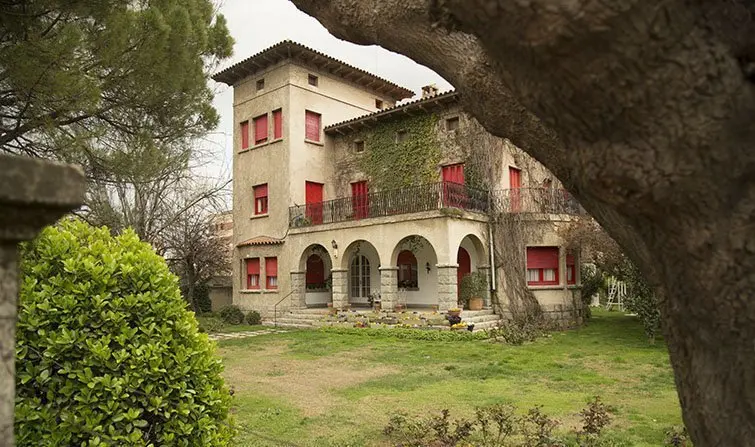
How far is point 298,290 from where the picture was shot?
21.8 m

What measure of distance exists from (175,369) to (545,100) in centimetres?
314

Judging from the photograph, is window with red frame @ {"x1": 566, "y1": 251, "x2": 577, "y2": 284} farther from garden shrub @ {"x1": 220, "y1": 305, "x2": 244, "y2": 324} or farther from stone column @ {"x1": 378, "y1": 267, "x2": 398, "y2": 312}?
garden shrub @ {"x1": 220, "y1": 305, "x2": 244, "y2": 324}

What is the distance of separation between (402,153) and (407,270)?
4.83 metres

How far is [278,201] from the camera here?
2294 cm

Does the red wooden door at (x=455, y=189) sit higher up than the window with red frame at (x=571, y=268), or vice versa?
the red wooden door at (x=455, y=189)

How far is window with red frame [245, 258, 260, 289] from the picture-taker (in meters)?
23.9

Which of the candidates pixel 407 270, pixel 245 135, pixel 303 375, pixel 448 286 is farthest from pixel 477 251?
pixel 245 135

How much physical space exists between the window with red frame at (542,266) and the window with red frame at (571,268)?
548 millimetres

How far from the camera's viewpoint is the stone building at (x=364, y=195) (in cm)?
1869

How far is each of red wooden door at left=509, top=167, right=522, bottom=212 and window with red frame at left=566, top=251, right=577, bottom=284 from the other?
2487 millimetres

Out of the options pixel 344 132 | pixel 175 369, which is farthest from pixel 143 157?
pixel 344 132

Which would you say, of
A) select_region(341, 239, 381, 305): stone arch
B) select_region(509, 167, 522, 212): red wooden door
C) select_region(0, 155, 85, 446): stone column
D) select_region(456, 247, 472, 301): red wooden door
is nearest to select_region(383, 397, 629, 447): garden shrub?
select_region(0, 155, 85, 446): stone column

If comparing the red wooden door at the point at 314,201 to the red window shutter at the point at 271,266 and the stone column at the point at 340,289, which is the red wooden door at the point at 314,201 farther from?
the stone column at the point at 340,289

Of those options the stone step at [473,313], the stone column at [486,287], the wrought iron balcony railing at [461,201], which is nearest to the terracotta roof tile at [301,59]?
the wrought iron balcony railing at [461,201]
